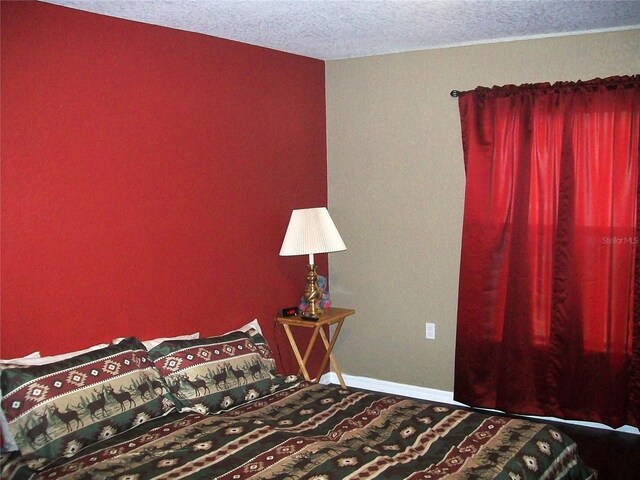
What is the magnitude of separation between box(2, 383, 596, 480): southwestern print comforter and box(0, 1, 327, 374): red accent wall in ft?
2.27

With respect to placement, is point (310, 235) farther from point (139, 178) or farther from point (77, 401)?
point (77, 401)

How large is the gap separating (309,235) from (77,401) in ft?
5.86

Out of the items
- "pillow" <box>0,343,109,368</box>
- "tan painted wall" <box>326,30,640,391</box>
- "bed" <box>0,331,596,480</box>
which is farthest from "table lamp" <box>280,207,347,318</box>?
"pillow" <box>0,343,109,368</box>

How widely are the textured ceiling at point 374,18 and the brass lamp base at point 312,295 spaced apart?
4.85 feet

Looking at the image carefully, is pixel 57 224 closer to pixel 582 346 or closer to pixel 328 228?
pixel 328 228

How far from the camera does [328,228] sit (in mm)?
4086

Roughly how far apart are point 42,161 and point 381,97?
2.39m

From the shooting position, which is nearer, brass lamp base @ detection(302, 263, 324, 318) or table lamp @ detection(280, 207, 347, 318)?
table lamp @ detection(280, 207, 347, 318)

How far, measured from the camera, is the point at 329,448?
8.60 feet

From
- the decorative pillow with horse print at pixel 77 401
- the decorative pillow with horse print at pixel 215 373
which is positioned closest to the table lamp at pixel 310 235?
the decorative pillow with horse print at pixel 215 373

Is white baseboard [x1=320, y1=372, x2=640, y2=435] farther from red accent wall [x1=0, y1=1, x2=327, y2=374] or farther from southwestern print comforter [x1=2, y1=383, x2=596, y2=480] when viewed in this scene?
southwestern print comforter [x1=2, y1=383, x2=596, y2=480]

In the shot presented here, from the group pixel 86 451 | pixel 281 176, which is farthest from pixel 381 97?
pixel 86 451

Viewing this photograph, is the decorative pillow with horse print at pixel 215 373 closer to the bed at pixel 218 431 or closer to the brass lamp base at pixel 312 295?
the bed at pixel 218 431

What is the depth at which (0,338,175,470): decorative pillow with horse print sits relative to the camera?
2.55m
